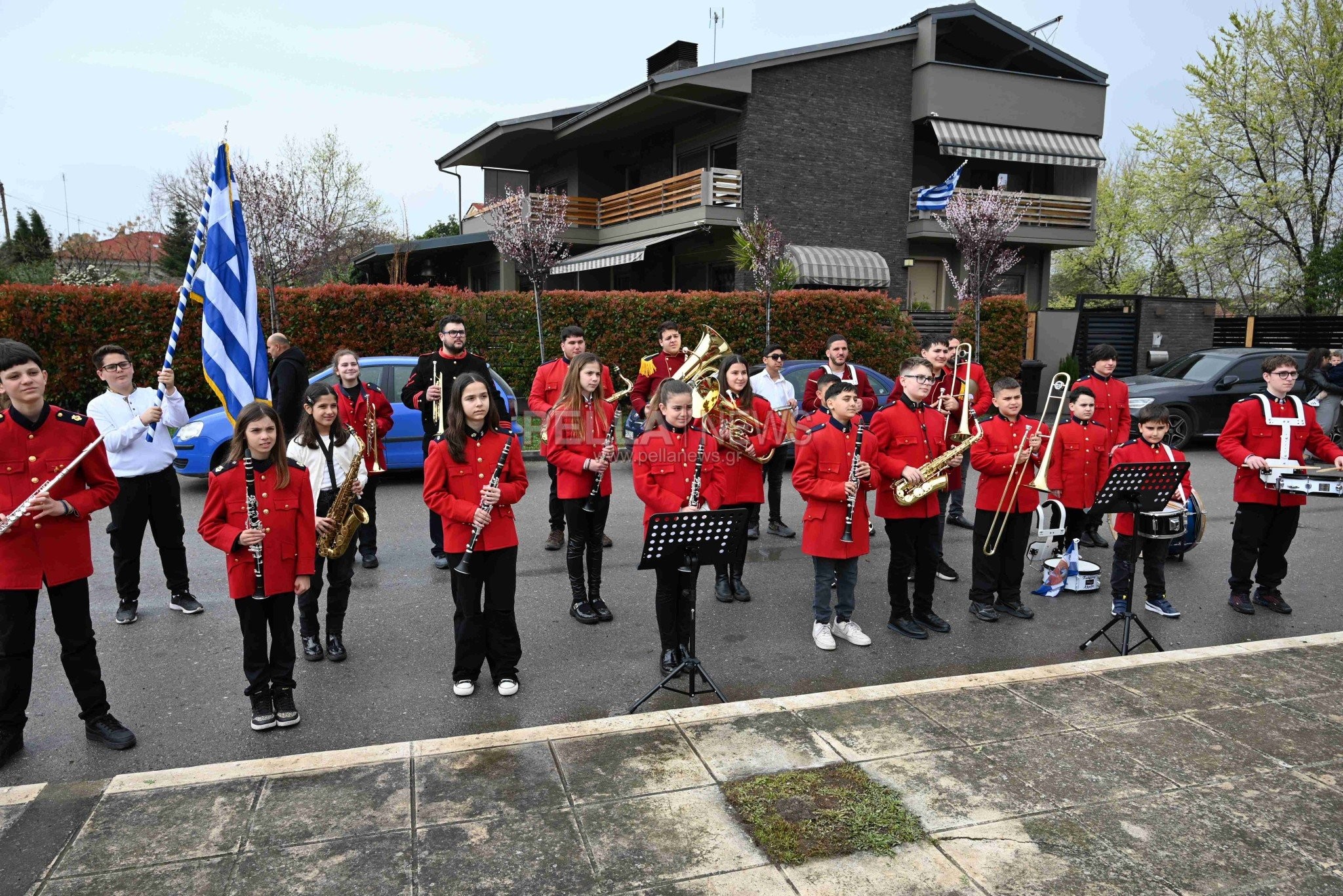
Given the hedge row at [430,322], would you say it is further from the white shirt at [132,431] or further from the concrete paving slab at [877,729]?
the concrete paving slab at [877,729]

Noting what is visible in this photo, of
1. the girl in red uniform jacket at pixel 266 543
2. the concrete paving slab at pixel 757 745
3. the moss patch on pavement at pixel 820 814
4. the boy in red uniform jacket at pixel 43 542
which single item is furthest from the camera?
the girl in red uniform jacket at pixel 266 543

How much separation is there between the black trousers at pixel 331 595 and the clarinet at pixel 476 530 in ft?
3.44

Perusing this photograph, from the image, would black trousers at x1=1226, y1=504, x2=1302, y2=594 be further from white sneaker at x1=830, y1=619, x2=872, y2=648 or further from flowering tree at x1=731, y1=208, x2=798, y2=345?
flowering tree at x1=731, y1=208, x2=798, y2=345

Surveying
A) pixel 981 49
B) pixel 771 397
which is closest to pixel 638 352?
pixel 771 397

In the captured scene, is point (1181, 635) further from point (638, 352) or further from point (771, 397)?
point (638, 352)

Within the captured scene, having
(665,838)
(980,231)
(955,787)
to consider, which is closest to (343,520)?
(665,838)

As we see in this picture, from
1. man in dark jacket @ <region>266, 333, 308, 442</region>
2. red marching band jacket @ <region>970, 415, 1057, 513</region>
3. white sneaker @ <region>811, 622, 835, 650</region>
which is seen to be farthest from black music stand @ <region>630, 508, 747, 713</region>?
man in dark jacket @ <region>266, 333, 308, 442</region>

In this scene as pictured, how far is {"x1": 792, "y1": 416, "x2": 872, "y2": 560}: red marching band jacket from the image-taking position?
5.66 m

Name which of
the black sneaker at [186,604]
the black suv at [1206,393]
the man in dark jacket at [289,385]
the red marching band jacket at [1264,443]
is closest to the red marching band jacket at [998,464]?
the red marching band jacket at [1264,443]

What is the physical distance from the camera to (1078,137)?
81.3 feet

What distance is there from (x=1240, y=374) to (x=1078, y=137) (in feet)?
40.3

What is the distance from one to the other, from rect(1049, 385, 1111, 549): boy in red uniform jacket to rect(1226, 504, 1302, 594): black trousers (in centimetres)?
106

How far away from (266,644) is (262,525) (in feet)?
2.17

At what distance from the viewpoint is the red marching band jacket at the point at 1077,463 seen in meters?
7.10
